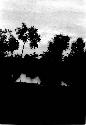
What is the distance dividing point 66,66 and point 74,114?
2818 cm

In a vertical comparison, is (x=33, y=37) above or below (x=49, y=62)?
above

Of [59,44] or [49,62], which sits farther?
[59,44]

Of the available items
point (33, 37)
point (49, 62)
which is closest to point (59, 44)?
point (33, 37)

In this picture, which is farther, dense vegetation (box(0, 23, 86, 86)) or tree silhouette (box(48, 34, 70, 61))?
tree silhouette (box(48, 34, 70, 61))

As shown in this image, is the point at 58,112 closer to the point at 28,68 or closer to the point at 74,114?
the point at 74,114

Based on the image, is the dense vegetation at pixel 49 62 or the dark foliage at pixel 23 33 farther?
the dark foliage at pixel 23 33

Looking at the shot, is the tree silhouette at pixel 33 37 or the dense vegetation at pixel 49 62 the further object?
the tree silhouette at pixel 33 37

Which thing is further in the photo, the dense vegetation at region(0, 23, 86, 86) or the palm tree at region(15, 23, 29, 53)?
the palm tree at region(15, 23, 29, 53)

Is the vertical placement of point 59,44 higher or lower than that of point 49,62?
higher

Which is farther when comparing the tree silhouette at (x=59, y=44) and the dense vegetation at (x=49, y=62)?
the tree silhouette at (x=59, y=44)

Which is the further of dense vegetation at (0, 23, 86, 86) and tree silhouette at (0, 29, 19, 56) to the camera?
tree silhouette at (0, 29, 19, 56)

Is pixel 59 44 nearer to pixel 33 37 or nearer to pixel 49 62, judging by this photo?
pixel 33 37

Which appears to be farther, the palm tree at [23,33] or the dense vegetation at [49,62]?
the palm tree at [23,33]

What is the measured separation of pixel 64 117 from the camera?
13773 mm
